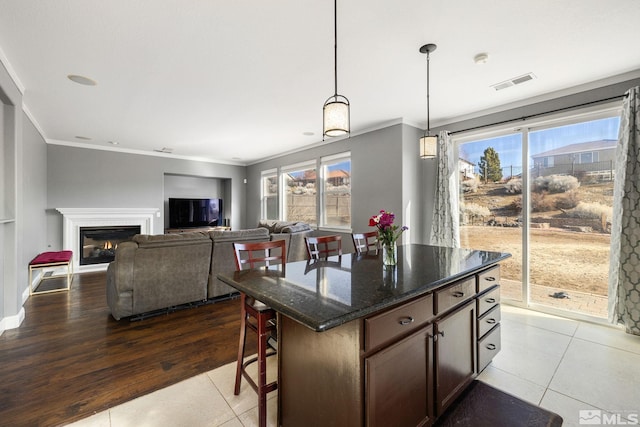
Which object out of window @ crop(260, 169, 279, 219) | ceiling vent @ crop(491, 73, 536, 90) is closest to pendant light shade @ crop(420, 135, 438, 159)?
ceiling vent @ crop(491, 73, 536, 90)

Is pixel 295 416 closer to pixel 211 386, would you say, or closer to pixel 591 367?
pixel 211 386

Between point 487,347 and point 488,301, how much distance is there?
1.16 ft

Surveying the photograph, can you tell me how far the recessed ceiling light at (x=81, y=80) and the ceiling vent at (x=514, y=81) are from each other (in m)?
4.43

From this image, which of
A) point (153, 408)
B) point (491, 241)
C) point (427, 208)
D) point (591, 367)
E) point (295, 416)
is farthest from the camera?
point (427, 208)

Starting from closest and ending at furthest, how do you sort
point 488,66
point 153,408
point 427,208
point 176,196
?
point 153,408
point 488,66
point 427,208
point 176,196

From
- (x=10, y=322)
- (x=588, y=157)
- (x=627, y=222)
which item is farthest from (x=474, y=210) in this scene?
(x=10, y=322)

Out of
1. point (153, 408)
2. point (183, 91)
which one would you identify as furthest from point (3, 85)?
point (153, 408)

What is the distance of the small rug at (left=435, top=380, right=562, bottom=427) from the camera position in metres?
1.68

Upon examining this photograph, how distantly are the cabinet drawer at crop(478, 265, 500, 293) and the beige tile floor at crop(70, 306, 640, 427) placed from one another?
2.34 feet

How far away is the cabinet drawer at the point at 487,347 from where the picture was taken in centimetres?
204

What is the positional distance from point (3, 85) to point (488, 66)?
180 inches

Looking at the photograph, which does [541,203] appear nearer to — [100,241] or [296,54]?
[296,54]

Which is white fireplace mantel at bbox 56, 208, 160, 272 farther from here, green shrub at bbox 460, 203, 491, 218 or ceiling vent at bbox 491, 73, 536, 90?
ceiling vent at bbox 491, 73, 536, 90

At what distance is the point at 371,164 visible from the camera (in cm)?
469
